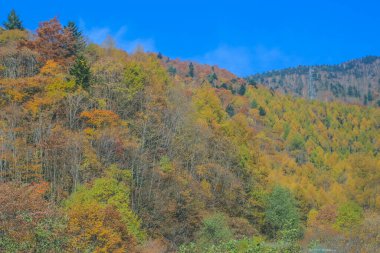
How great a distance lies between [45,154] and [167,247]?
13.0 metres

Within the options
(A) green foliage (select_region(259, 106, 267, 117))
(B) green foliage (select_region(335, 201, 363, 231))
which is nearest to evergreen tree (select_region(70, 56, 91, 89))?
(B) green foliage (select_region(335, 201, 363, 231))

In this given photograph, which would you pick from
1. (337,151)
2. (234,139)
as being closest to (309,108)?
(337,151)

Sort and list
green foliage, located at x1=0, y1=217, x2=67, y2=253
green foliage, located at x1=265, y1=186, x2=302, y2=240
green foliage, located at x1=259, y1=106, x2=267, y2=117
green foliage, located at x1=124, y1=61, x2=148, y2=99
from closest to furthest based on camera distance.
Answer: green foliage, located at x1=0, y1=217, x2=67, y2=253, green foliage, located at x1=124, y1=61, x2=148, y2=99, green foliage, located at x1=265, y1=186, x2=302, y2=240, green foliage, located at x1=259, y1=106, x2=267, y2=117

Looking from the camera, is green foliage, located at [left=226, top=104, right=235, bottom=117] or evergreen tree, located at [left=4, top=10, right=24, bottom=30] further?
green foliage, located at [left=226, top=104, right=235, bottom=117]

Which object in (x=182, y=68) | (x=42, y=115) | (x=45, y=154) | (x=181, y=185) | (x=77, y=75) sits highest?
(x=182, y=68)

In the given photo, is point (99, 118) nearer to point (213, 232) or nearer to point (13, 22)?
point (213, 232)

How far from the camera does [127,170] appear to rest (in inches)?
1609

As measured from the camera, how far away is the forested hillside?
27578 mm

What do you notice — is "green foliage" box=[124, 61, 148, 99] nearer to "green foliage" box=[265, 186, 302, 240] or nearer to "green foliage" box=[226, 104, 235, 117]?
"green foliage" box=[265, 186, 302, 240]

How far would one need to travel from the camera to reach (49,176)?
38.8 m

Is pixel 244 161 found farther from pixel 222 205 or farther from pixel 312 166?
pixel 312 166

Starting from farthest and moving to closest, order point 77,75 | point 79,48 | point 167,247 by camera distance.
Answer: point 79,48 < point 77,75 < point 167,247

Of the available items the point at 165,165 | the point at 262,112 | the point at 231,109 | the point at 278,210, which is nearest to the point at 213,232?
the point at 165,165

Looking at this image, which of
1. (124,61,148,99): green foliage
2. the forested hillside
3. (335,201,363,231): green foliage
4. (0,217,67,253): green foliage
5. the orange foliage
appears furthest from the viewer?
(335,201,363,231): green foliage
